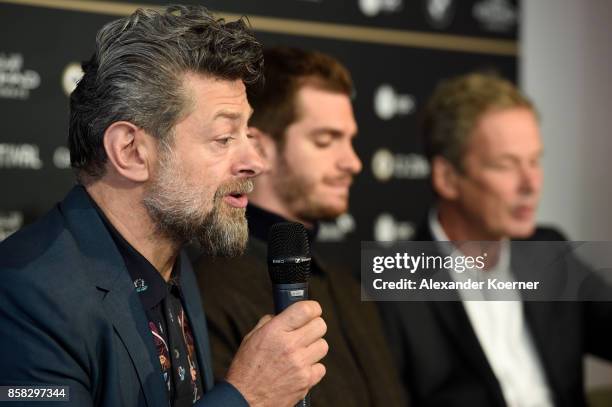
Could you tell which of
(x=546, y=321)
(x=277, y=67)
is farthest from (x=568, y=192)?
(x=277, y=67)

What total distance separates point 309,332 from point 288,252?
0.13 metres

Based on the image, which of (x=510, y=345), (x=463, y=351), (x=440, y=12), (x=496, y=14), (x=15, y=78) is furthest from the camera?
(x=496, y=14)

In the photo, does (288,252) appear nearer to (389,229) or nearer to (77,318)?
(77,318)

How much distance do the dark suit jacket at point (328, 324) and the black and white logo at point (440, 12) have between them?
1223mm

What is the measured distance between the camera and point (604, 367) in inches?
138

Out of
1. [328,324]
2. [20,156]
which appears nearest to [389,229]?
[328,324]

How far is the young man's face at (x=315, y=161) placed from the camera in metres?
2.19

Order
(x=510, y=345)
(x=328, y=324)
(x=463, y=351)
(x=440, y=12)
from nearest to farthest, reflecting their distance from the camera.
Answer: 1. (x=328, y=324)
2. (x=463, y=351)
3. (x=510, y=345)
4. (x=440, y=12)

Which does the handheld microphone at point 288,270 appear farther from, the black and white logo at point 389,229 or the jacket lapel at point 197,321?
the black and white logo at point 389,229

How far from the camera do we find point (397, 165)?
2.96 meters

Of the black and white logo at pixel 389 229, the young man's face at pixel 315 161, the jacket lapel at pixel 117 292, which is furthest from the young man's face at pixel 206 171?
the black and white logo at pixel 389 229

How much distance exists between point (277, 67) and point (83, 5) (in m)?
0.56

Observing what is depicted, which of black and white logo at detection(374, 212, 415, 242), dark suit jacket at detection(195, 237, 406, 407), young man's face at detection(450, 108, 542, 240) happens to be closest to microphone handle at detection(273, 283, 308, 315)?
dark suit jacket at detection(195, 237, 406, 407)

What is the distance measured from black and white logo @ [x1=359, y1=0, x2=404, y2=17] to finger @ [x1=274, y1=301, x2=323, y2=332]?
1.71 metres
